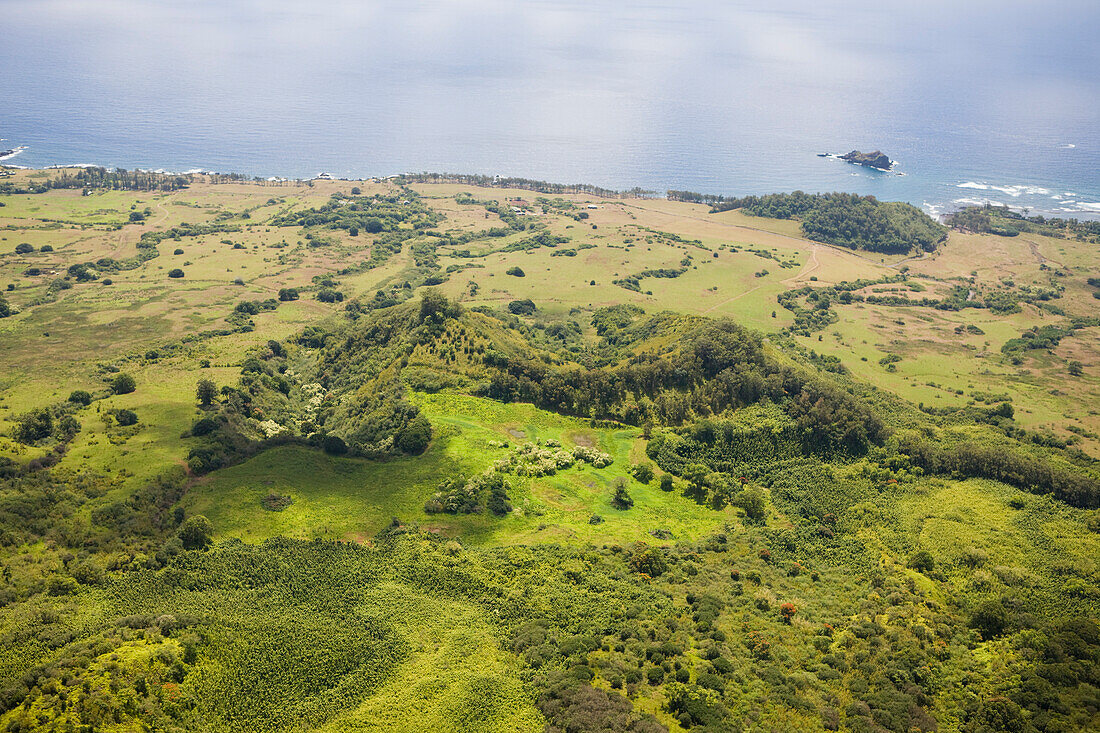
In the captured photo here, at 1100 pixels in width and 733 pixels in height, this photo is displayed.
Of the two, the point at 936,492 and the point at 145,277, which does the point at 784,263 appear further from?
the point at 145,277

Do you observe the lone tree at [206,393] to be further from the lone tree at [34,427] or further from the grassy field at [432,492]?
the grassy field at [432,492]

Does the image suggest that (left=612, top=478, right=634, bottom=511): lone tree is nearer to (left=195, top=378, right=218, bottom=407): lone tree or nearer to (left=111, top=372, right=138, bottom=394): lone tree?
(left=195, top=378, right=218, bottom=407): lone tree

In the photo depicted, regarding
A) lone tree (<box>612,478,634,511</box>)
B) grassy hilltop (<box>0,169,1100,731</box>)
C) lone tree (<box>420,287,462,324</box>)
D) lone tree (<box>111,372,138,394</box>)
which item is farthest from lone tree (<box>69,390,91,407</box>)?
lone tree (<box>612,478,634,511</box>)

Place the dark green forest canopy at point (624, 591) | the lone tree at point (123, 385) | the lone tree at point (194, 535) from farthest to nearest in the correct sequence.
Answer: the lone tree at point (123, 385) → the lone tree at point (194, 535) → the dark green forest canopy at point (624, 591)

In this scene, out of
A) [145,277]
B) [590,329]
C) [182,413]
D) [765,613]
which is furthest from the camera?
[145,277]

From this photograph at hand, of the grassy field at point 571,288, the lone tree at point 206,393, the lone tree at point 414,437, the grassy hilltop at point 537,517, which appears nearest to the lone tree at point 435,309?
the grassy hilltop at point 537,517

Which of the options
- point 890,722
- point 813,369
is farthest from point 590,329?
point 890,722
